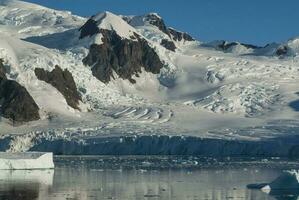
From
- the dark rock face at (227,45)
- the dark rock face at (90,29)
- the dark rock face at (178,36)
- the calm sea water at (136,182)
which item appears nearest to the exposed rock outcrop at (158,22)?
the dark rock face at (178,36)

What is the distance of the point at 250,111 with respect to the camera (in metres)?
110

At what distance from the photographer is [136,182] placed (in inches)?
1850

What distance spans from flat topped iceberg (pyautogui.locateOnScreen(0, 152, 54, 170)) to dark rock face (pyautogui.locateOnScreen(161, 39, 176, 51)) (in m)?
89.3

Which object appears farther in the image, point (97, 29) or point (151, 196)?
point (97, 29)

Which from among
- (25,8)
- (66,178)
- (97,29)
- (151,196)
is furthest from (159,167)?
(25,8)

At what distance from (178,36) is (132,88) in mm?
39867

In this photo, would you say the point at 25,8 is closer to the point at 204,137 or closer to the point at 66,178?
the point at 204,137

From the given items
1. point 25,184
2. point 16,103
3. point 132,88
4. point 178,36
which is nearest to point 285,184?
point 25,184

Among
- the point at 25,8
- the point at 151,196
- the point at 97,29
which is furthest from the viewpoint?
the point at 25,8

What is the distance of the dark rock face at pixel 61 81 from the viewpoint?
112m

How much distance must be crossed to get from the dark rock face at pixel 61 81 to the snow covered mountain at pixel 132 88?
140 millimetres

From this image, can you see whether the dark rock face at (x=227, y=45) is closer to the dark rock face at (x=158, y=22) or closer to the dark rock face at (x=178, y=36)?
the dark rock face at (x=178, y=36)

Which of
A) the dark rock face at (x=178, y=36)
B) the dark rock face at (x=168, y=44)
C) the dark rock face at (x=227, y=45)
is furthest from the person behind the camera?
the dark rock face at (x=178, y=36)

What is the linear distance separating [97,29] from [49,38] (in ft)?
35.5
